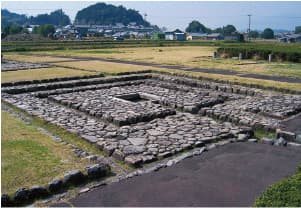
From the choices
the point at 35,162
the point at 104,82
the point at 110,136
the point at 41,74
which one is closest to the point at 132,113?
the point at 110,136

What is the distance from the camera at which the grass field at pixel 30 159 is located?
6.54 m

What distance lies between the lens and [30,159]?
7.51m

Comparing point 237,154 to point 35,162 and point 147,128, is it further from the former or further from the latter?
point 35,162

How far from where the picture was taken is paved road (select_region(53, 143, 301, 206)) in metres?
6.04

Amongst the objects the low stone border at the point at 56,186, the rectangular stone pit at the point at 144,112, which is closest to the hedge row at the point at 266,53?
the rectangular stone pit at the point at 144,112

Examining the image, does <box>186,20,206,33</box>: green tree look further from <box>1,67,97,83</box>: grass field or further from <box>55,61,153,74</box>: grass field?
<box>1,67,97,83</box>: grass field

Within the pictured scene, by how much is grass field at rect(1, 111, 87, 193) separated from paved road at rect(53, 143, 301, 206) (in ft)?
3.58

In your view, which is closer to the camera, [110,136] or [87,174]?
[87,174]

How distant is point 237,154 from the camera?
8430 mm

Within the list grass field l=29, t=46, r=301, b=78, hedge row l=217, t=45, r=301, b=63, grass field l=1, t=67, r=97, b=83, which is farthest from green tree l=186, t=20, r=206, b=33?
grass field l=1, t=67, r=97, b=83

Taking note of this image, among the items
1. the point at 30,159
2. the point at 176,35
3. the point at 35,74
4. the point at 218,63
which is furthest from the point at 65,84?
the point at 176,35

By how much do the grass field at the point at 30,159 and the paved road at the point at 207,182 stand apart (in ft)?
3.58

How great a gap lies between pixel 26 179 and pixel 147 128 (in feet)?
15.1

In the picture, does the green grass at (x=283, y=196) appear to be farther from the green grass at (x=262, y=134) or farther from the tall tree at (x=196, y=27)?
the tall tree at (x=196, y=27)
